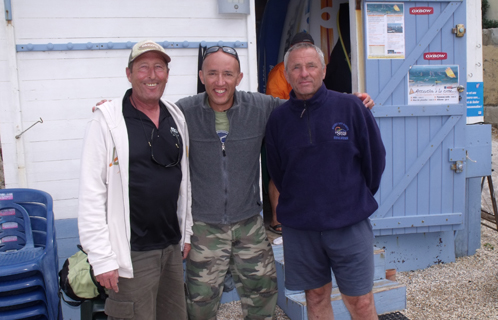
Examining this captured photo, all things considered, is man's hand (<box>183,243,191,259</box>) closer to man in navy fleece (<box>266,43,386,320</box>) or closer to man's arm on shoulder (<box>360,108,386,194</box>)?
man in navy fleece (<box>266,43,386,320</box>)

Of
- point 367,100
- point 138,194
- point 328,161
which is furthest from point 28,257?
point 367,100

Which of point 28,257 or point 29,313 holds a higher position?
point 28,257

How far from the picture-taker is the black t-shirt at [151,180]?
2.03 metres

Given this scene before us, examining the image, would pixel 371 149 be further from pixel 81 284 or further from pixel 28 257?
pixel 28 257

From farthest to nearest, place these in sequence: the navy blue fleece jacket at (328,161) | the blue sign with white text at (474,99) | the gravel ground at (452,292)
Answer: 1. the blue sign with white text at (474,99)
2. the gravel ground at (452,292)
3. the navy blue fleece jacket at (328,161)

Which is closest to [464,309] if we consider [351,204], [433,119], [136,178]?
[433,119]

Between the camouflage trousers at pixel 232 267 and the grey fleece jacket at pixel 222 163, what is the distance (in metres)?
0.09

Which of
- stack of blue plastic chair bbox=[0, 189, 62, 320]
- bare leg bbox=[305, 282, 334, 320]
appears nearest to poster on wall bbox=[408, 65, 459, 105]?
bare leg bbox=[305, 282, 334, 320]

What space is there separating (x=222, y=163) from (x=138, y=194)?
0.53 m

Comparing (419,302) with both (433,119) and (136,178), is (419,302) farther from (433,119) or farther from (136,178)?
(136,178)

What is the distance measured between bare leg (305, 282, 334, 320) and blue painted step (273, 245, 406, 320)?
669 mm

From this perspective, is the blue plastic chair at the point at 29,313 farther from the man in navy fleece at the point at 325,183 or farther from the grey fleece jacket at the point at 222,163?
the man in navy fleece at the point at 325,183

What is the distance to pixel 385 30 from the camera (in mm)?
3777

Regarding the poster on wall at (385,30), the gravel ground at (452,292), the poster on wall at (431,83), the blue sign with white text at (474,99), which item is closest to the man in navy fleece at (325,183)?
the gravel ground at (452,292)
